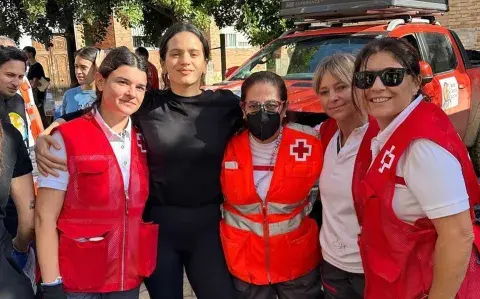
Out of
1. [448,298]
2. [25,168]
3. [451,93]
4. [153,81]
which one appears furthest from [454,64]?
[25,168]

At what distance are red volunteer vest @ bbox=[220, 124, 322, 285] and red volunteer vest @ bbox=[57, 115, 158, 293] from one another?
0.48 metres

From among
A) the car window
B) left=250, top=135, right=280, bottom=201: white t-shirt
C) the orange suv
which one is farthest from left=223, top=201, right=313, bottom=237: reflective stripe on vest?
the car window

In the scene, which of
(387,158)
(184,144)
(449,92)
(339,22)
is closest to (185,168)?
(184,144)

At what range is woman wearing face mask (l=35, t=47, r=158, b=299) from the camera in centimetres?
193

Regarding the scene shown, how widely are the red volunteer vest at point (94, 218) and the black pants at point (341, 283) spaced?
90cm

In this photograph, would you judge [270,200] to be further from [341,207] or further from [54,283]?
[54,283]

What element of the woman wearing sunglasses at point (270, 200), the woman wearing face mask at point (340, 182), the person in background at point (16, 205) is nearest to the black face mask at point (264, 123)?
the woman wearing sunglasses at point (270, 200)

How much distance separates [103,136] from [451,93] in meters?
4.67

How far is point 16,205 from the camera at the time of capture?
1.94 metres

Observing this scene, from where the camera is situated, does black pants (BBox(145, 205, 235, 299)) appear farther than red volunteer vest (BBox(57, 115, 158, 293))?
Yes

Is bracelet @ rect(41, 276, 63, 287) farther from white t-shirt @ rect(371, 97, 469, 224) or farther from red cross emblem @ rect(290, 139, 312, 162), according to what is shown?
white t-shirt @ rect(371, 97, 469, 224)

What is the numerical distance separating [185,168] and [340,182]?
74 centimetres

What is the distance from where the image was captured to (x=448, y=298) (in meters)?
1.52

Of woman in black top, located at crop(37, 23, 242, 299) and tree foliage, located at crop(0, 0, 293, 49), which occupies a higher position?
tree foliage, located at crop(0, 0, 293, 49)
